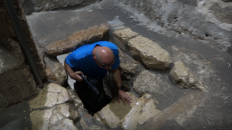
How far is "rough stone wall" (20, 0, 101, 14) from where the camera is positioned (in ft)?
9.22

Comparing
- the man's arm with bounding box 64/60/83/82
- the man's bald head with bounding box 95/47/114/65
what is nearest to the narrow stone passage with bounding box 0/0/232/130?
the man's arm with bounding box 64/60/83/82

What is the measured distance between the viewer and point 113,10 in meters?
2.92

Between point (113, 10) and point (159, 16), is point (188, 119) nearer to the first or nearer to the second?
point (159, 16)

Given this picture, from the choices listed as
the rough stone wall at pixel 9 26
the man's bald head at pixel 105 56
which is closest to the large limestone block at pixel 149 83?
the man's bald head at pixel 105 56

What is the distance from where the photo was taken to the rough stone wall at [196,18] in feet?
5.65

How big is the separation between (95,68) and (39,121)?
1128 millimetres

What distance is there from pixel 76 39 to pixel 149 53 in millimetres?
1131

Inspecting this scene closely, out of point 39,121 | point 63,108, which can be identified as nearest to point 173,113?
point 63,108

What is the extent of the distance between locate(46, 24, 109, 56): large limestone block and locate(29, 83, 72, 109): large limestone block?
898 millimetres

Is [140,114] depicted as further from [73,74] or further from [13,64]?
[13,64]

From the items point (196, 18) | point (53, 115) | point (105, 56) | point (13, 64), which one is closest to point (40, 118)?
point (53, 115)

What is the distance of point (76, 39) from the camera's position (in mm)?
2250

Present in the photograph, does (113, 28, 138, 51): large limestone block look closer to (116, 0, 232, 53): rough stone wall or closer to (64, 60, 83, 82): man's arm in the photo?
(116, 0, 232, 53): rough stone wall

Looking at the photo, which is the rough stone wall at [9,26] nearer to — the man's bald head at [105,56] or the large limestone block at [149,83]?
the man's bald head at [105,56]
